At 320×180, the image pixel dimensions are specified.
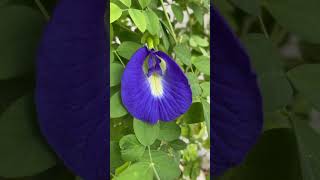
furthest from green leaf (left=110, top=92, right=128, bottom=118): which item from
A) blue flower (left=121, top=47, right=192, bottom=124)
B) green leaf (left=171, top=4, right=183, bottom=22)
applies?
green leaf (left=171, top=4, right=183, bottom=22)

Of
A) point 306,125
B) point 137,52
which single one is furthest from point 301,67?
point 137,52

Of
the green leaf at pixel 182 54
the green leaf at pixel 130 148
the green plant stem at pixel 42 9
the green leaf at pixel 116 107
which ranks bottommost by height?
the green leaf at pixel 130 148

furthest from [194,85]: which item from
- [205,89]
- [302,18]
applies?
[302,18]

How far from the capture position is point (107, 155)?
1.26 feet

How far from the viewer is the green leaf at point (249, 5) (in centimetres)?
42

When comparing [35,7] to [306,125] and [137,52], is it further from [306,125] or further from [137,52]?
[306,125]

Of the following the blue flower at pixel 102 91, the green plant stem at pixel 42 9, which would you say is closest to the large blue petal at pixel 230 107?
the blue flower at pixel 102 91

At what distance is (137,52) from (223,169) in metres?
0.12

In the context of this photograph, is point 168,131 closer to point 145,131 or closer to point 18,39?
point 145,131

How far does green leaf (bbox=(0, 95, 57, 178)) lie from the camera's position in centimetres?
37

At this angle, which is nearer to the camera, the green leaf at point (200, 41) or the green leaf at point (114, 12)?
the green leaf at point (114, 12)

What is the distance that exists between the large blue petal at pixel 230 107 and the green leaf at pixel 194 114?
0.02m

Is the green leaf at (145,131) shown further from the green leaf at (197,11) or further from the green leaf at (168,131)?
the green leaf at (197,11)

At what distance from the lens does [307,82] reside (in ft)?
1.43
